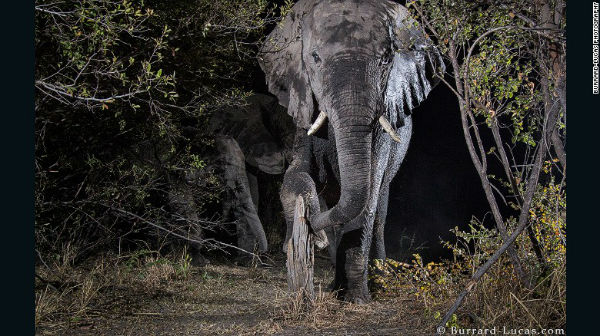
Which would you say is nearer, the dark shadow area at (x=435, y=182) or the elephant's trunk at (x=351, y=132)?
the elephant's trunk at (x=351, y=132)

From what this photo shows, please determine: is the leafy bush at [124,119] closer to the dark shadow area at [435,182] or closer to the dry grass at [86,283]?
the dry grass at [86,283]

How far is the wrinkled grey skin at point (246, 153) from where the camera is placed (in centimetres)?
A: 913

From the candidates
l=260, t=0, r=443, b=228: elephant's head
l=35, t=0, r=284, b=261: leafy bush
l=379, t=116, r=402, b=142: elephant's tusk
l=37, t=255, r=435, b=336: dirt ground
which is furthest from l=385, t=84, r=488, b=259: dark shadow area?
l=379, t=116, r=402, b=142: elephant's tusk

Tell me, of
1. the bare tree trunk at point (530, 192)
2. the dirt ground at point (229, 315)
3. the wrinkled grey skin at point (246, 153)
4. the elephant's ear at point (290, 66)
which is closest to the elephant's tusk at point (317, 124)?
the elephant's ear at point (290, 66)

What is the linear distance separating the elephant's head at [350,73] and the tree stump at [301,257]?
1.00 ft

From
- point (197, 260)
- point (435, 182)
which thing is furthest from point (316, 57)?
point (435, 182)

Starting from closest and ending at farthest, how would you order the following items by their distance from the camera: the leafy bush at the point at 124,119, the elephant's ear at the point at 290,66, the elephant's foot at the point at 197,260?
the leafy bush at the point at 124,119 < the elephant's ear at the point at 290,66 < the elephant's foot at the point at 197,260

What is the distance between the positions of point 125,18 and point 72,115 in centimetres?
124

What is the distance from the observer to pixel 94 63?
571cm

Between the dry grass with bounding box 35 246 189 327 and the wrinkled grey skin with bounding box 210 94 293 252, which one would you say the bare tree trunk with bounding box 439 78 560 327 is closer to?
the dry grass with bounding box 35 246 189 327

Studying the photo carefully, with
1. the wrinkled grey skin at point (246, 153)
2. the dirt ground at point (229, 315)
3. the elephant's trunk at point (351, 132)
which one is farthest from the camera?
the wrinkled grey skin at point (246, 153)

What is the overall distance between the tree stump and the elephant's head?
1.00 feet

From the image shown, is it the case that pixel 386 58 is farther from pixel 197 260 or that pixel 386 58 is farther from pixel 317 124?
pixel 197 260

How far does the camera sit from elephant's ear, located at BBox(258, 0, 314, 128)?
20.9 feet
